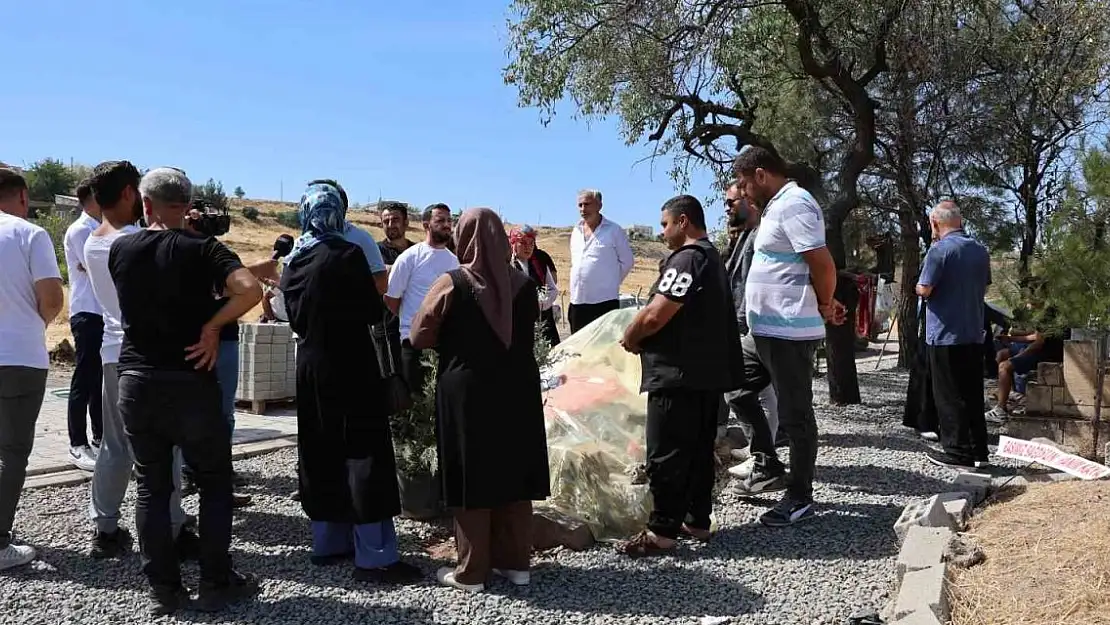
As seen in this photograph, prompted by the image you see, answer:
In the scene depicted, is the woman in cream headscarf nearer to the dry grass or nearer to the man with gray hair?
the dry grass

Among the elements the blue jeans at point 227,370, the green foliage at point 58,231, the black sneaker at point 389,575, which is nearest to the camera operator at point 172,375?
the black sneaker at point 389,575

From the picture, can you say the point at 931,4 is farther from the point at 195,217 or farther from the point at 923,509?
the point at 195,217

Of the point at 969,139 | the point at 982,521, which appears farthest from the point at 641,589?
the point at 969,139

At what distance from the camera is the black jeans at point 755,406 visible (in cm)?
546

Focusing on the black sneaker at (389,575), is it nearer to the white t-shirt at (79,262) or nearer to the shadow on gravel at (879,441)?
the white t-shirt at (79,262)

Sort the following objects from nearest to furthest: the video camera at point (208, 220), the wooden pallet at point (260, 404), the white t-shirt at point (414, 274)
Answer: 1. the video camera at point (208, 220)
2. the white t-shirt at point (414, 274)
3. the wooden pallet at point (260, 404)

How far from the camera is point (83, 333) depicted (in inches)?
223

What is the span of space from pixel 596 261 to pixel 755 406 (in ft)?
6.92

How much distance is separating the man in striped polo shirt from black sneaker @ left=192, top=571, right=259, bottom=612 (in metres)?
2.57

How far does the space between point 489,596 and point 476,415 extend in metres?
0.76

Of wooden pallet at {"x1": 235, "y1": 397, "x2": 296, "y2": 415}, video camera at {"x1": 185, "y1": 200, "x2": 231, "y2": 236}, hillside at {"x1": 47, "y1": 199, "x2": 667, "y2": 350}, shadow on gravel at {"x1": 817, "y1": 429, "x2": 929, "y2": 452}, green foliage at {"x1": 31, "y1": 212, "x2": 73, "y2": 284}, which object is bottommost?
shadow on gravel at {"x1": 817, "y1": 429, "x2": 929, "y2": 452}

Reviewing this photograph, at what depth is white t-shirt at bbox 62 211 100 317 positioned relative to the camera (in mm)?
5152

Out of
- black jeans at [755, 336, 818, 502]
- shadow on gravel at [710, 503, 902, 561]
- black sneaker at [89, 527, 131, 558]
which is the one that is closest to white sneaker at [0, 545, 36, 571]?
black sneaker at [89, 527, 131, 558]

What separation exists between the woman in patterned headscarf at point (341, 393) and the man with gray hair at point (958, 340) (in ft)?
12.8
